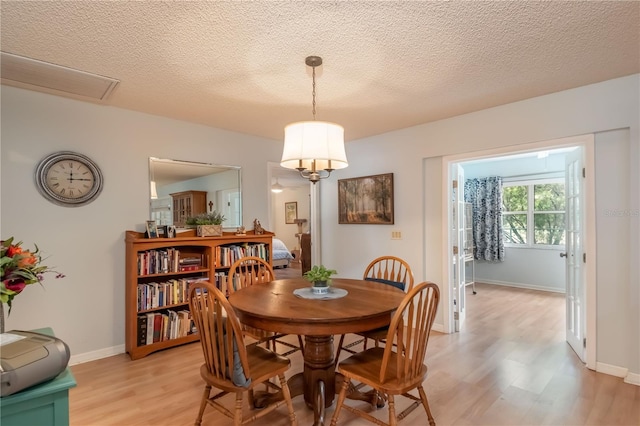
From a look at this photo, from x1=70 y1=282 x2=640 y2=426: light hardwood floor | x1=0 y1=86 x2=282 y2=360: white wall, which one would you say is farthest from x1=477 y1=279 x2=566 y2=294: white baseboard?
x1=0 y1=86 x2=282 y2=360: white wall

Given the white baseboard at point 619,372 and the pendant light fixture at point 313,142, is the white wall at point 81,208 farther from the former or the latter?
the white baseboard at point 619,372

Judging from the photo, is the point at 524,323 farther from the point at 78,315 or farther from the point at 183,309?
the point at 78,315

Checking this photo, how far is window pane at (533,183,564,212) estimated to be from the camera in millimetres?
5672

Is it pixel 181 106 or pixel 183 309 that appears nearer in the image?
pixel 181 106

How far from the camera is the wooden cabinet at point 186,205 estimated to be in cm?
350

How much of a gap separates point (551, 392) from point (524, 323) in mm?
1737

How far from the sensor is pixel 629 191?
8.25 ft

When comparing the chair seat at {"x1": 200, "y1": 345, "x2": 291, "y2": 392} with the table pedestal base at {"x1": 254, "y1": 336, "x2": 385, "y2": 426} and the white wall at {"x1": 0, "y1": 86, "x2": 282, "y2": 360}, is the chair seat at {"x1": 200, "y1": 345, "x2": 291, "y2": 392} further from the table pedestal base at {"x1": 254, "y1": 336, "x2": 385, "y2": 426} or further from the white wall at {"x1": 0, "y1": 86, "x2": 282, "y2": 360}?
the white wall at {"x1": 0, "y1": 86, "x2": 282, "y2": 360}

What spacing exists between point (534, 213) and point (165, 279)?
6.02m

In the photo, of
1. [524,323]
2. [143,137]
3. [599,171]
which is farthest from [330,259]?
[599,171]

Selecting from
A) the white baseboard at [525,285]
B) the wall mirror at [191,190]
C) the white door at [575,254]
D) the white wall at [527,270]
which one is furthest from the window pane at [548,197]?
the wall mirror at [191,190]

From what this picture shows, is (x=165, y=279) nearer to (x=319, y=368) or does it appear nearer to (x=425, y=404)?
(x=319, y=368)

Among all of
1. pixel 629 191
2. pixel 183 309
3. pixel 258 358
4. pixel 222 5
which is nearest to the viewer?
pixel 222 5

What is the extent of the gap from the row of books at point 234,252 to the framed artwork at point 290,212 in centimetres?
576
